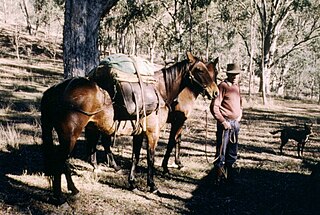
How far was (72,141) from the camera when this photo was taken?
513 centimetres

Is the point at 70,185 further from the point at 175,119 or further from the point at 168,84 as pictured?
the point at 175,119

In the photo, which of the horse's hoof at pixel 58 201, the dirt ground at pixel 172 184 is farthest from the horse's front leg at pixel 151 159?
the horse's hoof at pixel 58 201

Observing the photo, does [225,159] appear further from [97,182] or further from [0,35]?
[0,35]

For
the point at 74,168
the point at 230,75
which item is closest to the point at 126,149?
the point at 74,168

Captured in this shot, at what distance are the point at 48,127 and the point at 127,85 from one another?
4.60 ft

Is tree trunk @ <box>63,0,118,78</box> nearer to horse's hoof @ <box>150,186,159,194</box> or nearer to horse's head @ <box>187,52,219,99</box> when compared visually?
horse's head @ <box>187,52,219,99</box>

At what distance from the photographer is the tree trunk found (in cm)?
779

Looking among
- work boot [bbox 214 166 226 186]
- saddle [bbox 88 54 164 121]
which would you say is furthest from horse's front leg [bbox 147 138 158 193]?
work boot [bbox 214 166 226 186]

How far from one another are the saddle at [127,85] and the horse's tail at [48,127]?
832 mm

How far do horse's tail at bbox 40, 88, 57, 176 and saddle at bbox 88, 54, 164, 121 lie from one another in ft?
2.73

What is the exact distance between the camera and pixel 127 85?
5668 mm

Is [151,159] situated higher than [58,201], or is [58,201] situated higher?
[151,159]

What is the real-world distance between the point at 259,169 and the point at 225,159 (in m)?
1.56

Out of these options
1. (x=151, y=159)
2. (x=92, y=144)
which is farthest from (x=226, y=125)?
(x=92, y=144)
